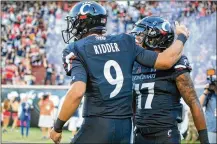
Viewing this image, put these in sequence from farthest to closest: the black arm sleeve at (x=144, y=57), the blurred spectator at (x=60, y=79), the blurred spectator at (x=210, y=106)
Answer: the blurred spectator at (x=60, y=79) → the blurred spectator at (x=210, y=106) → the black arm sleeve at (x=144, y=57)

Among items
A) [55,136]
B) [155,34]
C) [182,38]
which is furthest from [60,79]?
[55,136]

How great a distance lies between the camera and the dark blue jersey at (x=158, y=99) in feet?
14.0

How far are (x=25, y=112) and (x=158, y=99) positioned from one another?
8.48 m

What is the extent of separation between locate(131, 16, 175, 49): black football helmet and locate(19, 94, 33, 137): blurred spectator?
26.9ft

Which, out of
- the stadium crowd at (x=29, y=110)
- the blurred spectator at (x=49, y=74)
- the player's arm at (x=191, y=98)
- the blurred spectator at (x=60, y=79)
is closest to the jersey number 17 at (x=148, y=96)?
the player's arm at (x=191, y=98)

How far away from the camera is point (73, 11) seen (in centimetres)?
376

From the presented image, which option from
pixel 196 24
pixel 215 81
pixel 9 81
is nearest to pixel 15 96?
pixel 9 81

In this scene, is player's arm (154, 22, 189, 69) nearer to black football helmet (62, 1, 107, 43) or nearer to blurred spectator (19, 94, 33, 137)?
black football helmet (62, 1, 107, 43)

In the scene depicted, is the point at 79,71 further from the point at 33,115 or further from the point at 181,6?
the point at 181,6

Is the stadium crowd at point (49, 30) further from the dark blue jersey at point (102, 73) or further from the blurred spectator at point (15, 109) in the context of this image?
the dark blue jersey at point (102, 73)

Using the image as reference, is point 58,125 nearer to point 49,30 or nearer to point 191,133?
point 191,133

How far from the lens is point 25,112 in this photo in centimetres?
1236

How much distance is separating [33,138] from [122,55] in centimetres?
874

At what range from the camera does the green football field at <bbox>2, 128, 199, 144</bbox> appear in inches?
457
